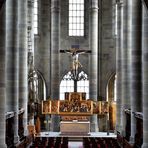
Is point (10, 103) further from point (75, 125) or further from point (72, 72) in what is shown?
point (72, 72)

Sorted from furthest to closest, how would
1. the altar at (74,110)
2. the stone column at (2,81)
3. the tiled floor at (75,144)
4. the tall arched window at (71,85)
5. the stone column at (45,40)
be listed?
the tall arched window at (71,85)
the stone column at (45,40)
the altar at (74,110)
the tiled floor at (75,144)
the stone column at (2,81)

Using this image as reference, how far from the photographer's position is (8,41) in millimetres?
28891

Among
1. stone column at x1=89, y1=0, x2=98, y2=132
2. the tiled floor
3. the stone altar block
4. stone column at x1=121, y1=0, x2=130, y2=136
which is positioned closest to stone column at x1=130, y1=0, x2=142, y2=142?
stone column at x1=121, y1=0, x2=130, y2=136

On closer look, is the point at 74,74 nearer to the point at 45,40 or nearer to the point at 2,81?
the point at 45,40

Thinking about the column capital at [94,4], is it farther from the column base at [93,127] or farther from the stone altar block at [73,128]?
the stone altar block at [73,128]

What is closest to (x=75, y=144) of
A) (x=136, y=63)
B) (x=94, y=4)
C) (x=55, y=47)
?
(x=136, y=63)

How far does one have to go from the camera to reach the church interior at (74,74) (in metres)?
28.6

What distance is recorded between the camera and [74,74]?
43.2 meters

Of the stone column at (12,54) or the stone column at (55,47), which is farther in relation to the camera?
the stone column at (55,47)

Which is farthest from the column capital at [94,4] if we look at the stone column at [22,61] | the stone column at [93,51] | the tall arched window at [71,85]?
the stone column at [22,61]

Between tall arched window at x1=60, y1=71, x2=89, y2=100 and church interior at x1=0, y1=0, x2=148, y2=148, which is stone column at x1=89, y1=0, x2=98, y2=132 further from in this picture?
tall arched window at x1=60, y1=71, x2=89, y2=100

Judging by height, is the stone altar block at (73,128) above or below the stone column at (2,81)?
below

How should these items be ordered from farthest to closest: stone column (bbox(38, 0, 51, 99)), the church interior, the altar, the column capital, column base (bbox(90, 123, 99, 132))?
1. stone column (bbox(38, 0, 51, 99))
2. the column capital
3. column base (bbox(90, 123, 99, 132))
4. the altar
5. the church interior

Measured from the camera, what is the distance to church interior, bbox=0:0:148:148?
28.6 metres
